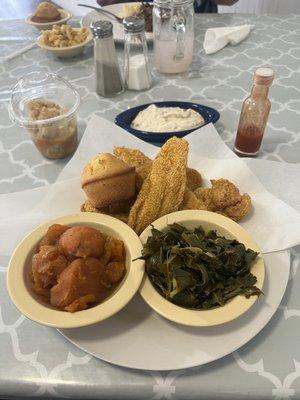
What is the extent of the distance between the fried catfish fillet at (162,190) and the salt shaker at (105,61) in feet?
2.08

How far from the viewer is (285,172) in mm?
1010

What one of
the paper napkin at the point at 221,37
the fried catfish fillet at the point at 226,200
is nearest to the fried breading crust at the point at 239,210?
the fried catfish fillet at the point at 226,200

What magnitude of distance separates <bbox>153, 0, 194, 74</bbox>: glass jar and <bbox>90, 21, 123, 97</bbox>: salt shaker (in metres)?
0.23

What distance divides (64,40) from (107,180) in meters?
1.10

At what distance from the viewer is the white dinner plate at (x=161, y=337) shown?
2.04 feet

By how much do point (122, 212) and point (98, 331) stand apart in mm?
330

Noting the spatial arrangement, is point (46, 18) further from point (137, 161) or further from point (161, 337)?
point (161, 337)

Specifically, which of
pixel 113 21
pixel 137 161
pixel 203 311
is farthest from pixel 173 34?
pixel 203 311

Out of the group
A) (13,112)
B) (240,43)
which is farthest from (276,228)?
(240,43)

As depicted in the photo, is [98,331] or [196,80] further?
[196,80]

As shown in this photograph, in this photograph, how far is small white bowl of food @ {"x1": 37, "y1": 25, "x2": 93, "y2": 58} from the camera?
1604 mm

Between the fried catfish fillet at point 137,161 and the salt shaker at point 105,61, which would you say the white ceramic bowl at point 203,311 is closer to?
the fried catfish fillet at point 137,161

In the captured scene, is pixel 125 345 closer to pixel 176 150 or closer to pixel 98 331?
pixel 98 331

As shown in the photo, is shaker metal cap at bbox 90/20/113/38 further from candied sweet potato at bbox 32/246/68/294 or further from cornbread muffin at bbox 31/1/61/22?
candied sweet potato at bbox 32/246/68/294
